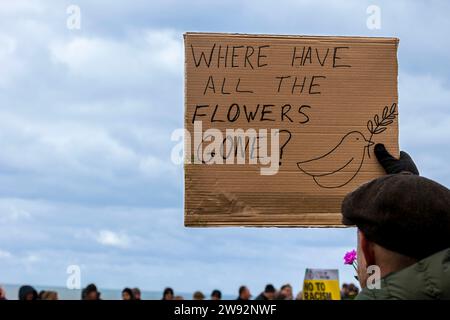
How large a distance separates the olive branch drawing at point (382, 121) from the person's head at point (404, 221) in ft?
6.88

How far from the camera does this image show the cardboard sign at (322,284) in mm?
8625

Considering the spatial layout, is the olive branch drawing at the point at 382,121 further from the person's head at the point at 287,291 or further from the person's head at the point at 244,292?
the person's head at the point at 287,291

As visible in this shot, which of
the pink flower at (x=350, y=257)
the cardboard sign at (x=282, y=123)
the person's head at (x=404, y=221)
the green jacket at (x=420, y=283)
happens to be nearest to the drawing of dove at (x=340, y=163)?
the cardboard sign at (x=282, y=123)

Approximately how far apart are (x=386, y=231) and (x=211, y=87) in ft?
7.11

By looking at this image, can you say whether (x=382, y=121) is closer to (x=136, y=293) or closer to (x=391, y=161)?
(x=391, y=161)

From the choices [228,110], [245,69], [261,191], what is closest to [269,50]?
[245,69]

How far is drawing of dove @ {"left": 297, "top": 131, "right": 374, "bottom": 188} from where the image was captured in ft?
12.9

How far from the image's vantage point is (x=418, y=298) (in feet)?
5.79

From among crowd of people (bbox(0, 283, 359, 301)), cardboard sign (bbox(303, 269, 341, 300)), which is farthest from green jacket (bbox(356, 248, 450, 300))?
crowd of people (bbox(0, 283, 359, 301))

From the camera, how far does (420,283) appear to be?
5.80 feet

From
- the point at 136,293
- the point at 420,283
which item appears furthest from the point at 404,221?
the point at 136,293

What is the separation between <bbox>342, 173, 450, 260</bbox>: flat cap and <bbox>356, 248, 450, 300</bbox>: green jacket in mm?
62

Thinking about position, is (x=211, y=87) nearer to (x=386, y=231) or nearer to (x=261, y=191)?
(x=261, y=191)

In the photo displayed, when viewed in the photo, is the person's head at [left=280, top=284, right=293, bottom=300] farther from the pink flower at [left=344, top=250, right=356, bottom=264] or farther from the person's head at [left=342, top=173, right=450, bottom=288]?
the person's head at [left=342, top=173, right=450, bottom=288]
